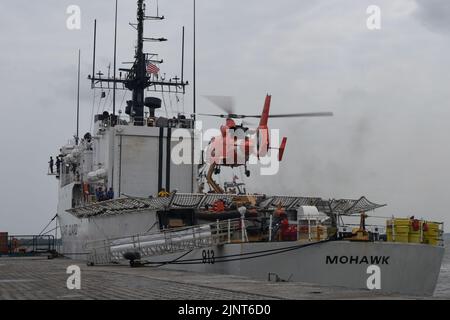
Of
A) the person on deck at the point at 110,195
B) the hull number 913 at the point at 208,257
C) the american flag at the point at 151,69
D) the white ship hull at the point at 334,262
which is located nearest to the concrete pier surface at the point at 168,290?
the white ship hull at the point at 334,262

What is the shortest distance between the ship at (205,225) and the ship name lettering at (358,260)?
0.03 meters

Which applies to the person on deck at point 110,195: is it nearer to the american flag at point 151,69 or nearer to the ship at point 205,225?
the ship at point 205,225

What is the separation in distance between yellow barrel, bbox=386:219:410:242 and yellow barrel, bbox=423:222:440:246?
35.7 inches

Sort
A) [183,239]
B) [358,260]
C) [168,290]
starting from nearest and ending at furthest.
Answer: [168,290]
[358,260]
[183,239]

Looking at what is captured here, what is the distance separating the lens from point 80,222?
124 ft

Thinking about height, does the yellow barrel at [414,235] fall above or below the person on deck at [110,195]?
below

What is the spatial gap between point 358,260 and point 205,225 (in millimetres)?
5782

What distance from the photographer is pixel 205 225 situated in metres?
25.0

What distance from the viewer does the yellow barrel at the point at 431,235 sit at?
24.2 meters

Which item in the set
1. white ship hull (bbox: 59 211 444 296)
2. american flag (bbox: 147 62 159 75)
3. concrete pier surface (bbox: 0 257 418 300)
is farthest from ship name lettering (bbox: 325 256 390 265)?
american flag (bbox: 147 62 159 75)

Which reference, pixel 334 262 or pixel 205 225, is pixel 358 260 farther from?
pixel 205 225

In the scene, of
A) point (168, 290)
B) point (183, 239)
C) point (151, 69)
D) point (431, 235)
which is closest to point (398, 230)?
point (431, 235)

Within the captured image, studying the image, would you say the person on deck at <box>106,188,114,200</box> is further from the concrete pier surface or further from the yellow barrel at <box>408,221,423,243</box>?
the yellow barrel at <box>408,221,423,243</box>

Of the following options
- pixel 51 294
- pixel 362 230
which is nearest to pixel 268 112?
pixel 362 230
